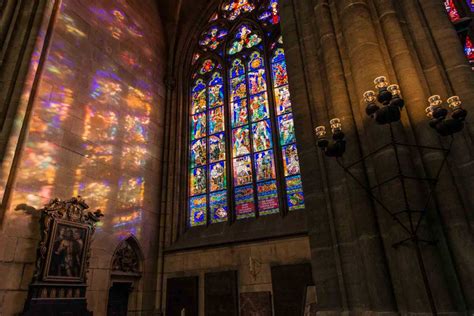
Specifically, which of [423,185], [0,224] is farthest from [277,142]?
[0,224]

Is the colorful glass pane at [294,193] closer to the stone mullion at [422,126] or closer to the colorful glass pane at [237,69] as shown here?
the colorful glass pane at [237,69]

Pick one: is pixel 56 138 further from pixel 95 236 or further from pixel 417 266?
pixel 417 266

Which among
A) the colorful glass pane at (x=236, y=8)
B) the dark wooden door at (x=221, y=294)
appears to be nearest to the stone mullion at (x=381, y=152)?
the dark wooden door at (x=221, y=294)

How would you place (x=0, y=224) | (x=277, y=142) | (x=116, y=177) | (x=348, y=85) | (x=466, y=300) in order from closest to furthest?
(x=466, y=300), (x=348, y=85), (x=0, y=224), (x=116, y=177), (x=277, y=142)

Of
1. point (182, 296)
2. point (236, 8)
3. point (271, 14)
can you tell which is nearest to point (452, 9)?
point (271, 14)

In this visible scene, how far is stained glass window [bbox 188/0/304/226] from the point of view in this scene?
29.5ft

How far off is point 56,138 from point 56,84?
1.27 metres

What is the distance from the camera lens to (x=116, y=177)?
8.39m

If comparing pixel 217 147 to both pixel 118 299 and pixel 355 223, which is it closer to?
pixel 118 299

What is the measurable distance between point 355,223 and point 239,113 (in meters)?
6.87

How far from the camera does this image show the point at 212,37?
39.4ft

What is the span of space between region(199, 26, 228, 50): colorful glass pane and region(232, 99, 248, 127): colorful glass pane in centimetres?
276

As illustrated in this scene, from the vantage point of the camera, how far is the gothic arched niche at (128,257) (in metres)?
7.91

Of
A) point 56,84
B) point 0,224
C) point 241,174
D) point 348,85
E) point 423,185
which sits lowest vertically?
point 423,185
